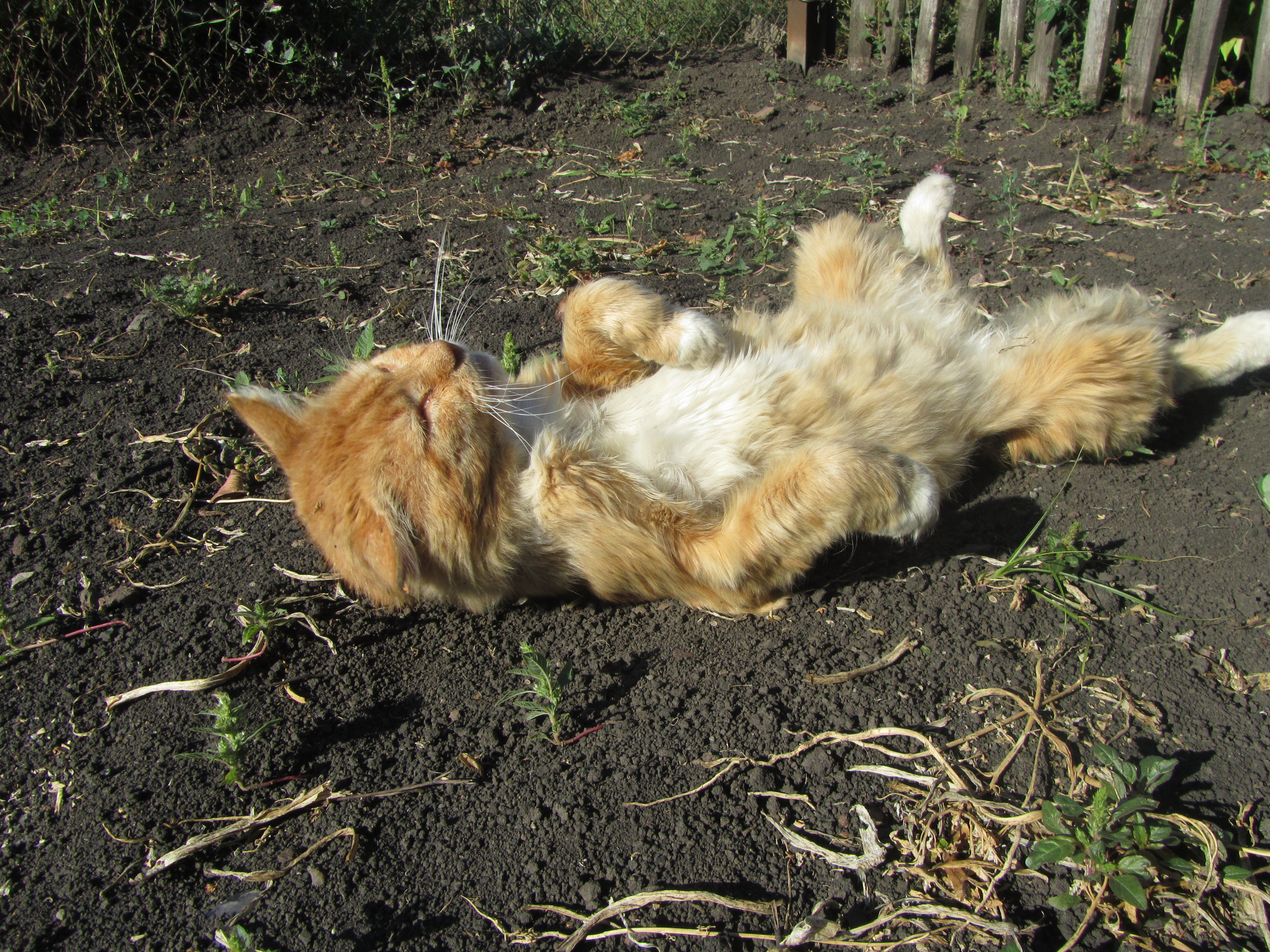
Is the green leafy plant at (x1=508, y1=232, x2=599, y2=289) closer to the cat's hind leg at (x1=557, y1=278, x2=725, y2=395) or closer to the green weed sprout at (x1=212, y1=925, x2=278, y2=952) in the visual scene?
the cat's hind leg at (x1=557, y1=278, x2=725, y2=395)

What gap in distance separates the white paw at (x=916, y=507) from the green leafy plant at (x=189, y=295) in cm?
368

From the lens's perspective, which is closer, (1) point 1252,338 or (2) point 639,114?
(1) point 1252,338

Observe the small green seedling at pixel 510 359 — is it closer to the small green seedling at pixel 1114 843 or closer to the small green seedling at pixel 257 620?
the small green seedling at pixel 257 620

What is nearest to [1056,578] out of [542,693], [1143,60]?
[542,693]

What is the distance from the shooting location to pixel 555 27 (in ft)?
23.4

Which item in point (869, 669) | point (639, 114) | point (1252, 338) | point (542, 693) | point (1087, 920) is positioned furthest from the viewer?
point (639, 114)

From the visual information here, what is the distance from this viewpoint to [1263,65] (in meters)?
5.23

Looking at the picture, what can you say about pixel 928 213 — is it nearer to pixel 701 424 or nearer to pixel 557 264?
pixel 701 424

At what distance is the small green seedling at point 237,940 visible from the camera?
1.78 metres

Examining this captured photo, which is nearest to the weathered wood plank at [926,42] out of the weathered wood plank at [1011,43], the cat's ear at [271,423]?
the weathered wood plank at [1011,43]

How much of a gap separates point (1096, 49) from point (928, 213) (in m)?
3.13

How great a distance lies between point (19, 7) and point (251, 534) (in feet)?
18.4

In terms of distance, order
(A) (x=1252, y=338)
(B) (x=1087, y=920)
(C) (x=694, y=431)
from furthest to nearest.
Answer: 1. (A) (x=1252, y=338)
2. (C) (x=694, y=431)
3. (B) (x=1087, y=920)

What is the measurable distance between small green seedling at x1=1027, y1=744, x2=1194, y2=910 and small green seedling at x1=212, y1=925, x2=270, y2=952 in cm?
188
